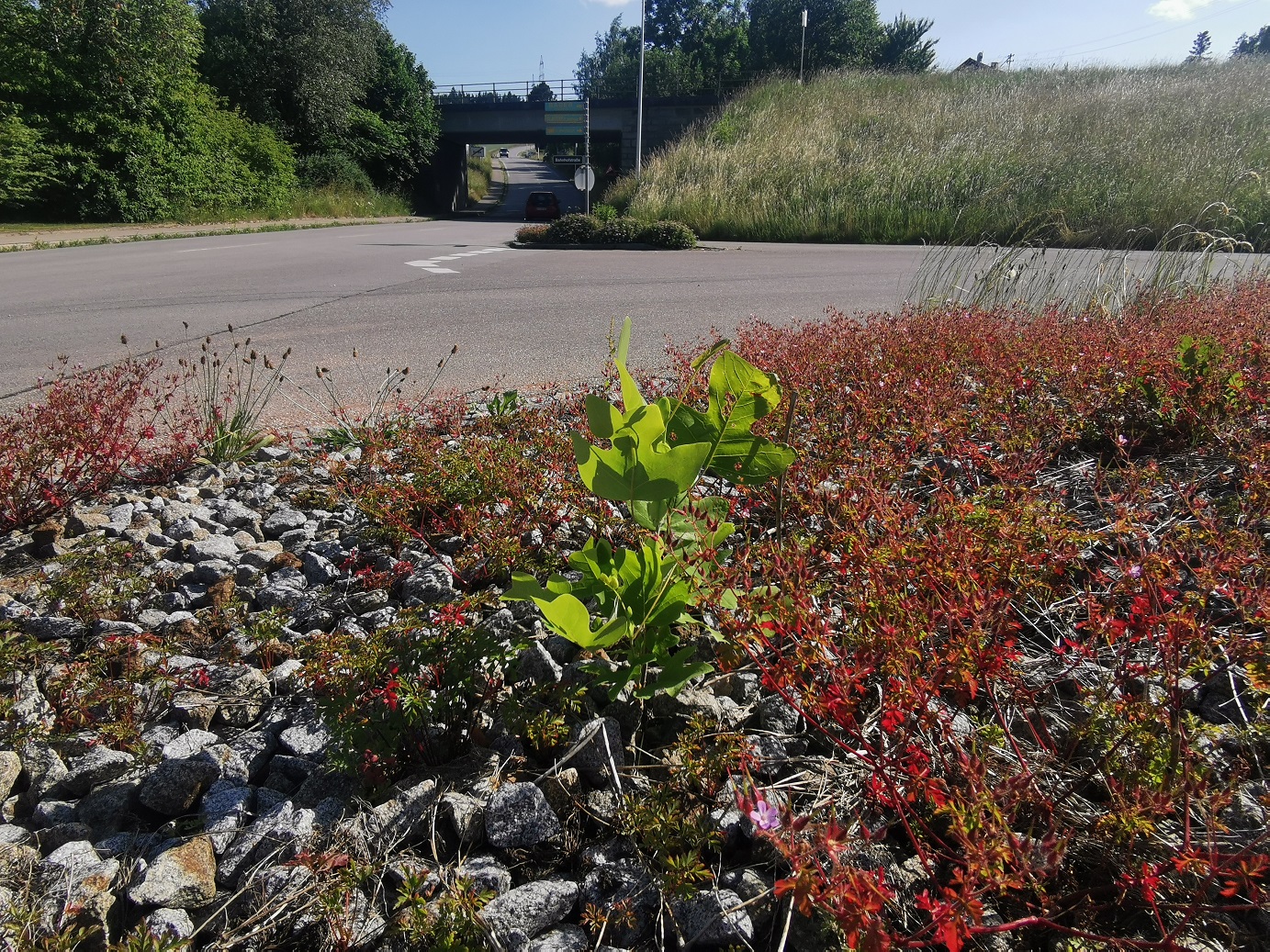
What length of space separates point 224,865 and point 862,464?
2012 mm

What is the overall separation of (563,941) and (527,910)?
85mm

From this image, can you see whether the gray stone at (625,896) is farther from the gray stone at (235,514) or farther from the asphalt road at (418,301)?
the asphalt road at (418,301)

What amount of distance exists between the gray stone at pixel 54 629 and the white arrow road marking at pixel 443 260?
33.3ft

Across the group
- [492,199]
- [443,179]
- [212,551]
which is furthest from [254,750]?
[492,199]

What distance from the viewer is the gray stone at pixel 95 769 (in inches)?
68.5

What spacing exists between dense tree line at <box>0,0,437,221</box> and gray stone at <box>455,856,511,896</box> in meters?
27.1

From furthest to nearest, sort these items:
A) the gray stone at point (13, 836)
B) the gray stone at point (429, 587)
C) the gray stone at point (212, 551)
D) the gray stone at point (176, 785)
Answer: the gray stone at point (212, 551) < the gray stone at point (429, 587) < the gray stone at point (176, 785) < the gray stone at point (13, 836)

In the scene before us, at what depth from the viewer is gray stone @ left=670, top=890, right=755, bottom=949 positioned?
52.9 inches

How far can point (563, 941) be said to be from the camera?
1356 millimetres

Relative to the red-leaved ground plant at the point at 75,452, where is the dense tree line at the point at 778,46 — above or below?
above

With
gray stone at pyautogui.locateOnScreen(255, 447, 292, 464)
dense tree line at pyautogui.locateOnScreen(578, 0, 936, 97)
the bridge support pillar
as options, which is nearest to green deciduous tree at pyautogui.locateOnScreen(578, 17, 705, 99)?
dense tree line at pyautogui.locateOnScreen(578, 0, 936, 97)

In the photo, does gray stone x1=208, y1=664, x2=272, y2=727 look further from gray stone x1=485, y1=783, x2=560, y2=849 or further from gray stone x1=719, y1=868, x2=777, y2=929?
gray stone x1=719, y1=868, x2=777, y2=929

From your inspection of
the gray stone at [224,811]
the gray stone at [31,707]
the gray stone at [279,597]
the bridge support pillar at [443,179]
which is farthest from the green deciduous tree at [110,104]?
the gray stone at [224,811]

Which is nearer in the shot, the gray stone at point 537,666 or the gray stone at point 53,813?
the gray stone at point 53,813
